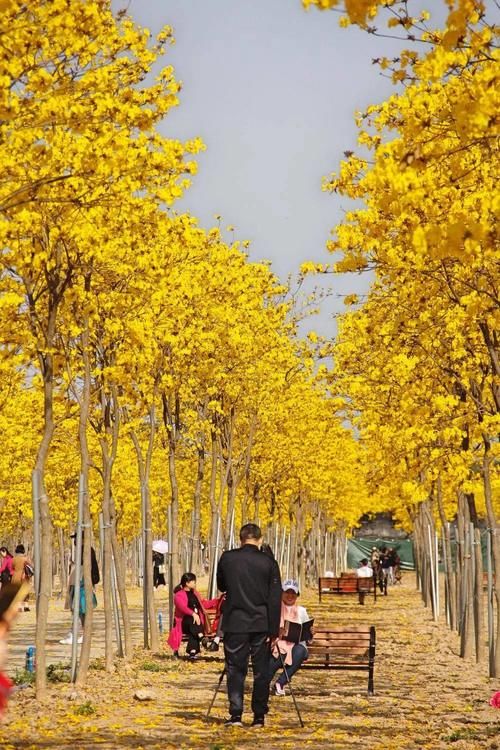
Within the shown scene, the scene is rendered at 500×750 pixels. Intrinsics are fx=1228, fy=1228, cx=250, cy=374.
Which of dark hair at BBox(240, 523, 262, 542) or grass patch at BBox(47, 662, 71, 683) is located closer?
dark hair at BBox(240, 523, 262, 542)

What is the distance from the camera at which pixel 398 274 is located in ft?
43.7

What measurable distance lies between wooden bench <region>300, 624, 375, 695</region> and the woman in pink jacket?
4136 mm

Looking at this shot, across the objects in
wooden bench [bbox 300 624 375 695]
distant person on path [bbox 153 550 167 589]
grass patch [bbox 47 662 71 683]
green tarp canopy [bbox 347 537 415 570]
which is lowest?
grass patch [bbox 47 662 71 683]

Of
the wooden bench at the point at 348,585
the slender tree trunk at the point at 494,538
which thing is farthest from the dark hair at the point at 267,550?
the wooden bench at the point at 348,585

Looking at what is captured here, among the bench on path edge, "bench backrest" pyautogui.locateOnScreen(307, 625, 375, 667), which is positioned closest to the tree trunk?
"bench backrest" pyautogui.locateOnScreen(307, 625, 375, 667)

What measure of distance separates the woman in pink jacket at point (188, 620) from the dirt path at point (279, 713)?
34 cm

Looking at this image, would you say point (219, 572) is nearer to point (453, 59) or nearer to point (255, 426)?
point (453, 59)

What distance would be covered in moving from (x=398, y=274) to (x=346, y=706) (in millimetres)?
4951

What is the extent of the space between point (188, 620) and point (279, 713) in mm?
6597

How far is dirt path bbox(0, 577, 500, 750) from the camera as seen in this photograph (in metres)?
11.0

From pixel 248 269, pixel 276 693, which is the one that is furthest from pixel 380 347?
pixel 248 269

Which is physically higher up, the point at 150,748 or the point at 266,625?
the point at 266,625

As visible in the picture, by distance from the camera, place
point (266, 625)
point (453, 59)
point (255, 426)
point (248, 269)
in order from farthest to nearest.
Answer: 1. point (255, 426)
2. point (248, 269)
3. point (266, 625)
4. point (453, 59)

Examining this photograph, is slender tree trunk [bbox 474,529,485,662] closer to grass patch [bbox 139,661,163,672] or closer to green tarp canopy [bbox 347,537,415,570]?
grass patch [bbox 139,661,163,672]
